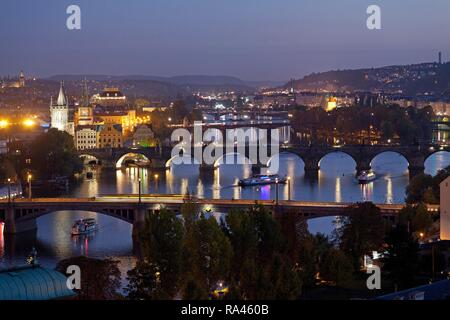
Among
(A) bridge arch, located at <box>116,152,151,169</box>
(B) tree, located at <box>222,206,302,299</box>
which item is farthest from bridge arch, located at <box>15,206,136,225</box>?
(A) bridge arch, located at <box>116,152,151,169</box>

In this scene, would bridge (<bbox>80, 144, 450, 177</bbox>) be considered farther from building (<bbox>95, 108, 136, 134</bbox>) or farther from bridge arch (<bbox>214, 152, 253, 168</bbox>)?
building (<bbox>95, 108, 136, 134</bbox>)

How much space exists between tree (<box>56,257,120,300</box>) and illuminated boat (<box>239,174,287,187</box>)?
1128 cm

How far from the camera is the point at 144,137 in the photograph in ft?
105

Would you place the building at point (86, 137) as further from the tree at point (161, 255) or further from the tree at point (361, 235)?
the tree at point (161, 255)

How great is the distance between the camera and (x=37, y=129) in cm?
3397

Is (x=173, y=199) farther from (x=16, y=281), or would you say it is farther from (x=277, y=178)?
(x=16, y=281)

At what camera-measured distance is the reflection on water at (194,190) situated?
12.9 metres

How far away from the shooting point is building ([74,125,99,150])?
31.2 metres

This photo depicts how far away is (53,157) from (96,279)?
15.4m

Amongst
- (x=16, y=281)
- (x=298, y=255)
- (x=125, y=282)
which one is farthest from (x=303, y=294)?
(x=16, y=281)

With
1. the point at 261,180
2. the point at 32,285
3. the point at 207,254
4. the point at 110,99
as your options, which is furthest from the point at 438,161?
the point at 110,99

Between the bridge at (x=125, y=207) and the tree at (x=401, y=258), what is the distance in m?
5.02

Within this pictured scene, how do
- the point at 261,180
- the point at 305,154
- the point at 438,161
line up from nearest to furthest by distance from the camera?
the point at 261,180, the point at 305,154, the point at 438,161

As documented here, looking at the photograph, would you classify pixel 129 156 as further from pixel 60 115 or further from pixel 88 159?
pixel 60 115
